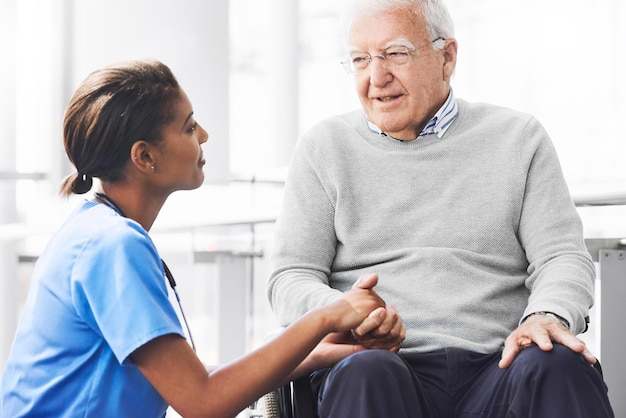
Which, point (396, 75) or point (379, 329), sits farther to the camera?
point (396, 75)

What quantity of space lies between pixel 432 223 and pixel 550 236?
231 millimetres

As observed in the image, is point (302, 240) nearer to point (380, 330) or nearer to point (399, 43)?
point (380, 330)

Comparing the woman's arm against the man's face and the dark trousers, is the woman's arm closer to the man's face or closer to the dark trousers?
the dark trousers

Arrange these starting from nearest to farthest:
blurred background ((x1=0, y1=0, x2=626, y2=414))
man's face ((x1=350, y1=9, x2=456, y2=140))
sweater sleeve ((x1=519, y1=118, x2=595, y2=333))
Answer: sweater sleeve ((x1=519, y1=118, x2=595, y2=333)) → man's face ((x1=350, y1=9, x2=456, y2=140)) → blurred background ((x1=0, y1=0, x2=626, y2=414))

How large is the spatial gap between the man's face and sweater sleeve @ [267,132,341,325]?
0.18 metres

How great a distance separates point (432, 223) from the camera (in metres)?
1.76

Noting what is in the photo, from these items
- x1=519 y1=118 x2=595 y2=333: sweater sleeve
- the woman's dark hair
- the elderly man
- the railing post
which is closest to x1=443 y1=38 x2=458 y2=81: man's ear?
the elderly man

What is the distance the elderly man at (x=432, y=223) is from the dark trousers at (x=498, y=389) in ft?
0.05

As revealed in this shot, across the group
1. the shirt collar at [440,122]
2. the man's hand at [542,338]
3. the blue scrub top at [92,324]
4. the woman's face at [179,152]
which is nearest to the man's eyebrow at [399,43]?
the shirt collar at [440,122]

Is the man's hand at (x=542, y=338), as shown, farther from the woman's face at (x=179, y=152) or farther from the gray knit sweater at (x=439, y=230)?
the woman's face at (x=179, y=152)

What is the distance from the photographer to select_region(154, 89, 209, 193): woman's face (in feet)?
4.75

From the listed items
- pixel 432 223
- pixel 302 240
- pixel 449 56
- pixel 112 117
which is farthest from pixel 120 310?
pixel 449 56

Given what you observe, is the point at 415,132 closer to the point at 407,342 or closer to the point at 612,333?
the point at 407,342

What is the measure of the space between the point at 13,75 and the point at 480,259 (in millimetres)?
2915
